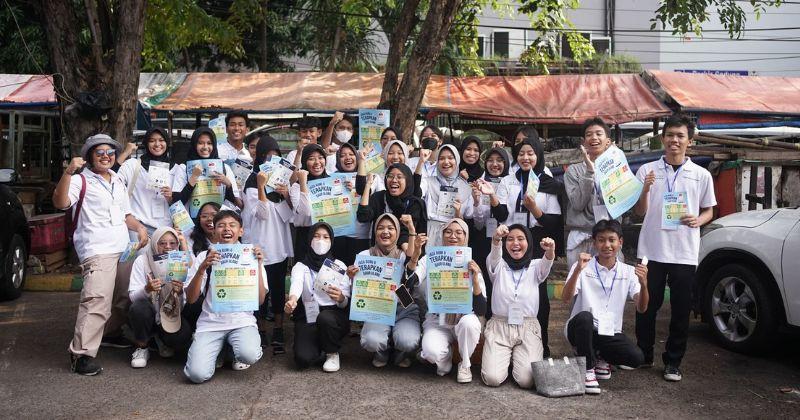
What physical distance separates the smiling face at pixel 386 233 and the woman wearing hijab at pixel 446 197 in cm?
78

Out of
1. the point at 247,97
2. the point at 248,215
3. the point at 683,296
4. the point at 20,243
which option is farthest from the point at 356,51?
the point at 683,296

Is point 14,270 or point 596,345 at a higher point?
point 14,270

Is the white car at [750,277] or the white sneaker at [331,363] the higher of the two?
the white car at [750,277]

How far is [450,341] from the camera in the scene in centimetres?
567

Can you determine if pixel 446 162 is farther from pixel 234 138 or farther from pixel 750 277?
pixel 750 277

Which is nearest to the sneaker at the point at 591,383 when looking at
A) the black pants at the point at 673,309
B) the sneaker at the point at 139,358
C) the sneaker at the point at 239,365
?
the black pants at the point at 673,309

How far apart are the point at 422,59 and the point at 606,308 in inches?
197

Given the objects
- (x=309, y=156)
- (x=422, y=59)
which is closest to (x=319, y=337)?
(x=309, y=156)

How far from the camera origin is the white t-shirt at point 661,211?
18.6 feet

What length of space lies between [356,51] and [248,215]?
1595cm

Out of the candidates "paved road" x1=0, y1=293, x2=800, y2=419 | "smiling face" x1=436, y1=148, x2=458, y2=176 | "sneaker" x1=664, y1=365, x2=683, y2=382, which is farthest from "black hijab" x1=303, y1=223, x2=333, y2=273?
"sneaker" x1=664, y1=365, x2=683, y2=382

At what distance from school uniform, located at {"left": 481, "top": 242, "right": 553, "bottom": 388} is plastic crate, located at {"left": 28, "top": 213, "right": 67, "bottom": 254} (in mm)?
6373

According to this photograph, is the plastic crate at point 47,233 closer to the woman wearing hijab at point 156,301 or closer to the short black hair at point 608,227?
the woman wearing hijab at point 156,301

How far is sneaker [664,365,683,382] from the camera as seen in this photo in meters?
5.52
